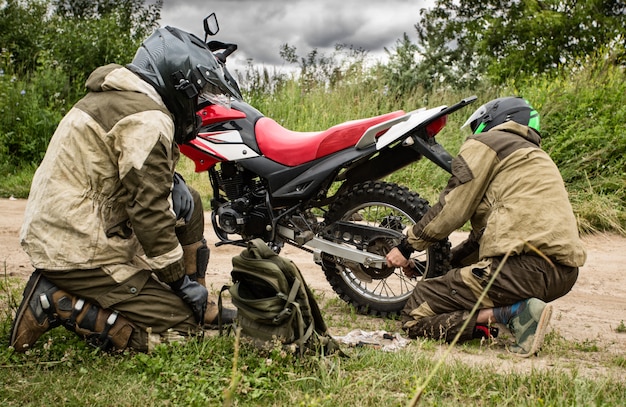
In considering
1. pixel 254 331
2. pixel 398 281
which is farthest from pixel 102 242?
pixel 398 281

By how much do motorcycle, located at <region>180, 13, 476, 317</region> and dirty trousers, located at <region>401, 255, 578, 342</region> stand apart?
0.88 ft

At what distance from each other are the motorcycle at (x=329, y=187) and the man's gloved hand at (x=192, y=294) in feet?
3.08

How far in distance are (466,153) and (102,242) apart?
2.10 m

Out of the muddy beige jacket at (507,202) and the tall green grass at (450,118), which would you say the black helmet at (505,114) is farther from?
the tall green grass at (450,118)

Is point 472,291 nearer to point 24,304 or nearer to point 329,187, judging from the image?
point 329,187

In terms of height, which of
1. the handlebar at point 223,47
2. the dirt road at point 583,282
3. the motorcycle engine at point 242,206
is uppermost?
the handlebar at point 223,47

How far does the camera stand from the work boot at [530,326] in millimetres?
3412

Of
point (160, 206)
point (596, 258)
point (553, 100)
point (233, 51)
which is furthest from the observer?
→ point (553, 100)

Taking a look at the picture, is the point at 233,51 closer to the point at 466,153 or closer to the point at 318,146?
the point at 318,146

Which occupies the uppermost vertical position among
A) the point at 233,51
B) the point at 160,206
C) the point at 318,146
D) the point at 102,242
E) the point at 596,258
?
the point at 233,51

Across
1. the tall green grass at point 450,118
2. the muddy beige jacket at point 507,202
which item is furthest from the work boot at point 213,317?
the tall green grass at point 450,118

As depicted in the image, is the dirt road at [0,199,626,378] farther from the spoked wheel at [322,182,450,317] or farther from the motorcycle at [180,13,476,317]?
the motorcycle at [180,13,476,317]

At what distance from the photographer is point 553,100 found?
28.6 ft

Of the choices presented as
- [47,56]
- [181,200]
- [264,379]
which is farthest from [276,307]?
[47,56]
